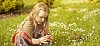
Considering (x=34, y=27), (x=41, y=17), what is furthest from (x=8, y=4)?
A: (x=41, y=17)

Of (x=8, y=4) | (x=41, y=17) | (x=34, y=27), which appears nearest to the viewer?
(x=41, y=17)

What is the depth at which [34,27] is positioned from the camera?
21.5 feet

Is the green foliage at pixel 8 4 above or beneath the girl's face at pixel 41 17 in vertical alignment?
beneath

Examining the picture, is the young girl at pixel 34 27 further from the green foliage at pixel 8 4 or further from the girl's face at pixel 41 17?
the green foliage at pixel 8 4

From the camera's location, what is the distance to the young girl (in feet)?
20.9

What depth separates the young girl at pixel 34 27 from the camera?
6.37 meters

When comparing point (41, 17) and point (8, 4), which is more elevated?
point (41, 17)

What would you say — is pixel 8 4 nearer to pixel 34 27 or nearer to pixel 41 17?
pixel 34 27

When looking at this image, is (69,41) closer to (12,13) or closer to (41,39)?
(41,39)

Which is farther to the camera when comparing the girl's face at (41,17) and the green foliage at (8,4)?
the green foliage at (8,4)

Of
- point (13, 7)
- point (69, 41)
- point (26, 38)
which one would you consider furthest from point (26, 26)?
point (13, 7)

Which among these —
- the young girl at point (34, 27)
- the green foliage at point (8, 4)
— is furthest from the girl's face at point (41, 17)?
the green foliage at point (8, 4)

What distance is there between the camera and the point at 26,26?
6.46 metres

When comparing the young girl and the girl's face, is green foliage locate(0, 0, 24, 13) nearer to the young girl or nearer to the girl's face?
the young girl
